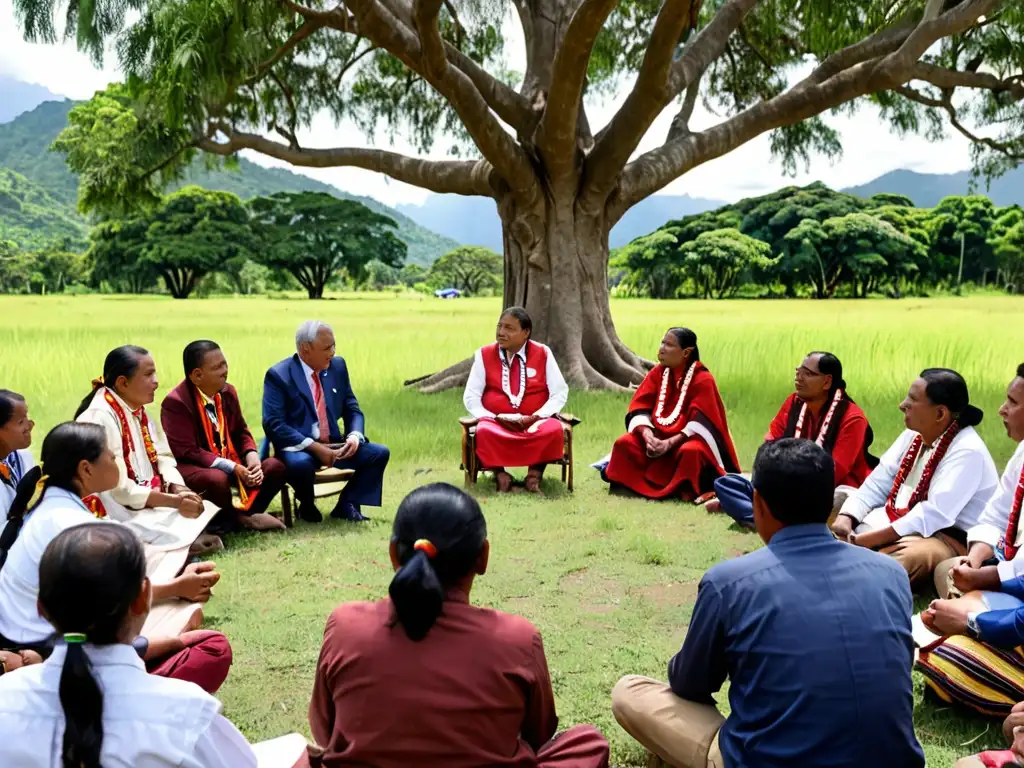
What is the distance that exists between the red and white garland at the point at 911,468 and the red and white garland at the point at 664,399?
6.95 feet

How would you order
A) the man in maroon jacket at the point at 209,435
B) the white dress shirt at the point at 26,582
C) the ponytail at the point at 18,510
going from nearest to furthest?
1. the white dress shirt at the point at 26,582
2. the ponytail at the point at 18,510
3. the man in maroon jacket at the point at 209,435

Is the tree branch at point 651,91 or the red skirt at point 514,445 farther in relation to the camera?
the tree branch at point 651,91

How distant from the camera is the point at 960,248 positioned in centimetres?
3634

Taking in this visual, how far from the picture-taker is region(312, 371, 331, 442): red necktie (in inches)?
232

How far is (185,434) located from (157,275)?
32.2 m

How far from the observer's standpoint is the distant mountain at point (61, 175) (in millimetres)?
72000

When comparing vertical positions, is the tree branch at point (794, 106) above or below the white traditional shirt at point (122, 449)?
above

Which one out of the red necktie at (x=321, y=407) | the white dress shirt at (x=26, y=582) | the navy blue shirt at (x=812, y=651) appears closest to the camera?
the navy blue shirt at (x=812, y=651)

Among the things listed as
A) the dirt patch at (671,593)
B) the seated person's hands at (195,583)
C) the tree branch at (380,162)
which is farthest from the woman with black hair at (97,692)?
the tree branch at (380,162)

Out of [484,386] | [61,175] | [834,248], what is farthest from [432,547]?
[61,175]

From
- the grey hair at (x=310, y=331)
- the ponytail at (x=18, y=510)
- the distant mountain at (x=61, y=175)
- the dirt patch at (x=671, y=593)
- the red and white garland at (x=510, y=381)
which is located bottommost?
the dirt patch at (x=671, y=593)

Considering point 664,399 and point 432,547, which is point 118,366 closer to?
point 432,547

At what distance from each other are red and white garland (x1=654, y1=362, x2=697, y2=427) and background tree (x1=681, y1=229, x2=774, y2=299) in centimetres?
3084

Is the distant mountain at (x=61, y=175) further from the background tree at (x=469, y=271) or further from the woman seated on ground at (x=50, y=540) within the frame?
the woman seated on ground at (x=50, y=540)
